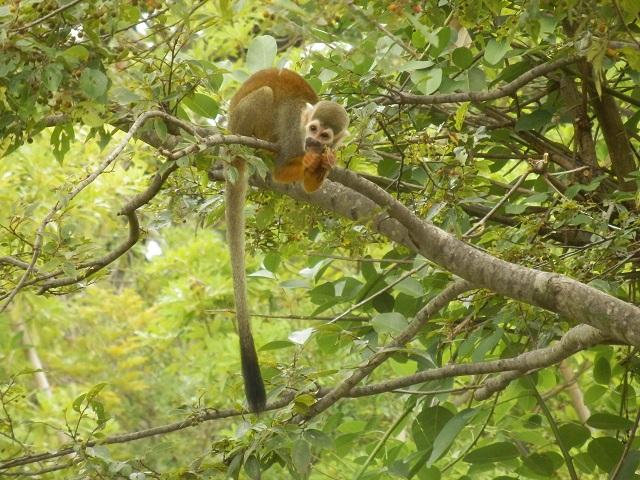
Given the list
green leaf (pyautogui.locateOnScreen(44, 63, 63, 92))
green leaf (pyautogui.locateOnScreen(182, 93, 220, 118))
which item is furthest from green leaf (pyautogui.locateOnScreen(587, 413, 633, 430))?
green leaf (pyautogui.locateOnScreen(44, 63, 63, 92))

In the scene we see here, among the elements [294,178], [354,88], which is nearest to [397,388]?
[294,178]

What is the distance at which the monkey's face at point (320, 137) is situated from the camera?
361 cm

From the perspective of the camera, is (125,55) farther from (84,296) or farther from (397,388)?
(84,296)

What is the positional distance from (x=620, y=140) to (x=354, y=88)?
105cm

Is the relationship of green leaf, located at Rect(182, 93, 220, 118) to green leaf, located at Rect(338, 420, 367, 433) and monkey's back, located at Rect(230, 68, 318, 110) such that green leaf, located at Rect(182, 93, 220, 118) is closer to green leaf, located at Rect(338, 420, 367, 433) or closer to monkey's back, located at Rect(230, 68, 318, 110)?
monkey's back, located at Rect(230, 68, 318, 110)

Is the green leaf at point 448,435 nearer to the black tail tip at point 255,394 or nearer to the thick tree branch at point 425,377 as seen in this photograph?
the thick tree branch at point 425,377

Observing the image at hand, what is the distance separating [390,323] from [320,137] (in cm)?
88

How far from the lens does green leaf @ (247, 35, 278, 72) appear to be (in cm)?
377

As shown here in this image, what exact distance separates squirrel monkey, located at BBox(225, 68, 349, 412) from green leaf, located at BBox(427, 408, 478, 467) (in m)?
0.60

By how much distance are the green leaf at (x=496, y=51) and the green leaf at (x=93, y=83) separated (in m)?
1.30

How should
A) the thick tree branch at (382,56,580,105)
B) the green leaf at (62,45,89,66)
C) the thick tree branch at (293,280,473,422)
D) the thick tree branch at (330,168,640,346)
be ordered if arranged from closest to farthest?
the thick tree branch at (330,168,640,346) → the green leaf at (62,45,89,66) → the thick tree branch at (293,280,473,422) → the thick tree branch at (382,56,580,105)

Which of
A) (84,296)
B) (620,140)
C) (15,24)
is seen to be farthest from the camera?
(84,296)

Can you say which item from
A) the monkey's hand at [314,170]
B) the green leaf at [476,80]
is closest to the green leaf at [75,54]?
the monkey's hand at [314,170]

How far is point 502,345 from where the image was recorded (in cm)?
396
